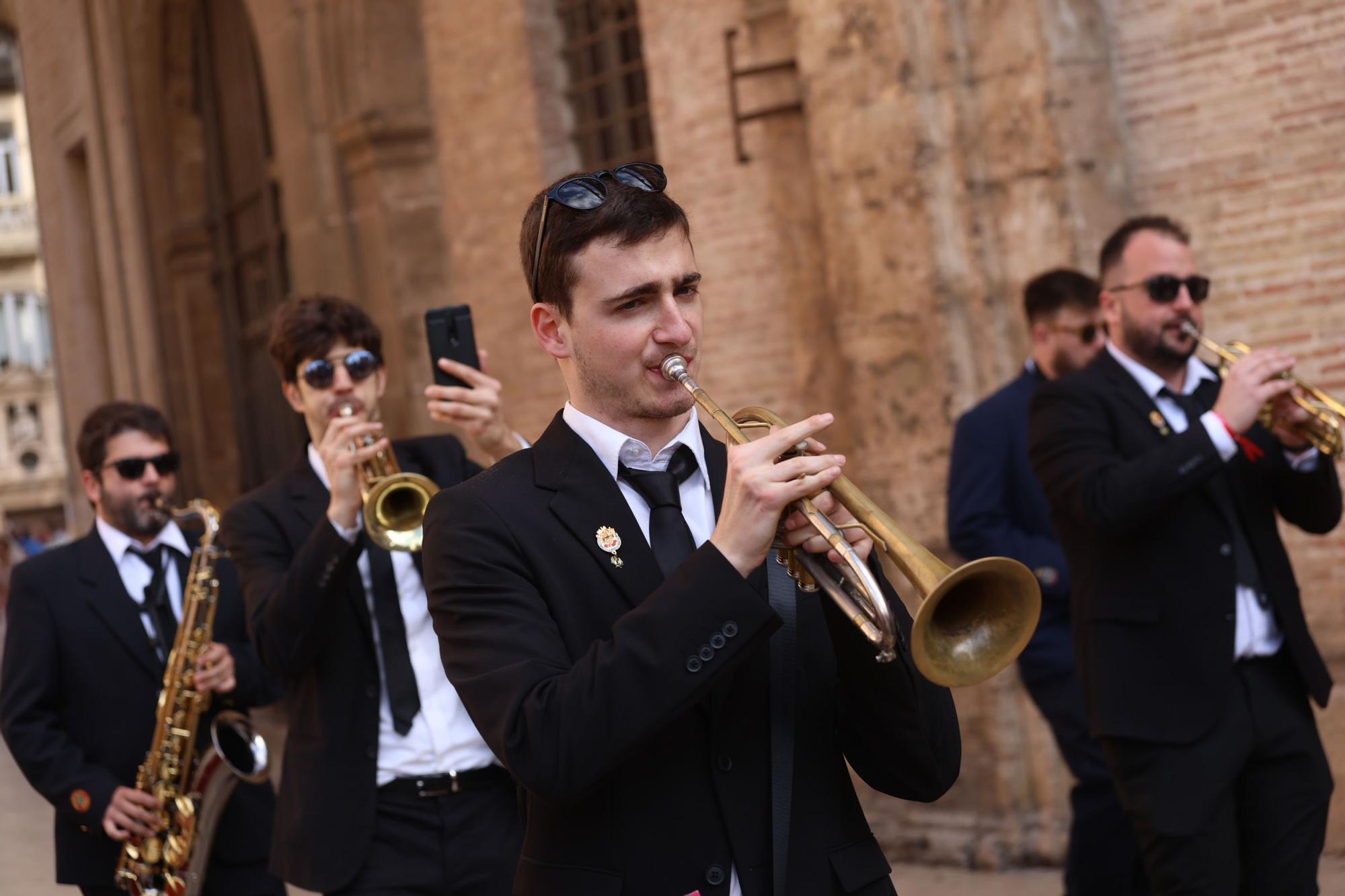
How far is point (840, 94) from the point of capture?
290 inches

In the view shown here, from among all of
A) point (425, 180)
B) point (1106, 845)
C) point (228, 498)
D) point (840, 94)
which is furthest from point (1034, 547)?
point (228, 498)

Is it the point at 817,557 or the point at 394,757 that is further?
the point at 394,757

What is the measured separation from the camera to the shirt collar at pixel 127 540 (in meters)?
5.27

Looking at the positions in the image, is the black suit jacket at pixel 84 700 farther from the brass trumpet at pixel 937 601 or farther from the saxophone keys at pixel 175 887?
the brass trumpet at pixel 937 601

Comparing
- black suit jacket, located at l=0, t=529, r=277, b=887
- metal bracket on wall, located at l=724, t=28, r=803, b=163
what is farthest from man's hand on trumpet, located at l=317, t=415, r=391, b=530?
metal bracket on wall, located at l=724, t=28, r=803, b=163

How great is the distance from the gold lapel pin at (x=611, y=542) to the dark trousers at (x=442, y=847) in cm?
167

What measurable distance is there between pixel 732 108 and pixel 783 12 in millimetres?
565

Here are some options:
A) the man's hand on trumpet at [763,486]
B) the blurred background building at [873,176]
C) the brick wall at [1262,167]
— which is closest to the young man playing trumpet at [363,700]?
the man's hand on trumpet at [763,486]

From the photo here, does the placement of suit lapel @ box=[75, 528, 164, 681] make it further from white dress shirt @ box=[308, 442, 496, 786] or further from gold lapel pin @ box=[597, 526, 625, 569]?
gold lapel pin @ box=[597, 526, 625, 569]

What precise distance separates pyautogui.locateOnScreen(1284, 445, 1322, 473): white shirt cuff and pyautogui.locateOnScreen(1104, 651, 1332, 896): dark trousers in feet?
1.65

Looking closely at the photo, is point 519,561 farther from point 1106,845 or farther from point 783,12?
point 783,12

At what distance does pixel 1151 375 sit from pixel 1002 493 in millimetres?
1315

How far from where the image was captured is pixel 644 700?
91.4 inches

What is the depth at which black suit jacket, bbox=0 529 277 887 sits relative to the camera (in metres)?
4.88
